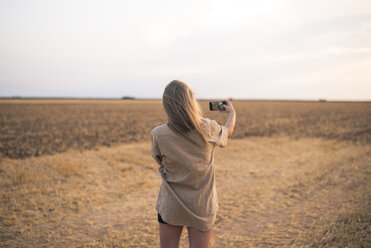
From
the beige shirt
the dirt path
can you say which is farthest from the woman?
the dirt path

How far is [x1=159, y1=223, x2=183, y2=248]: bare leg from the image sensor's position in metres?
1.81

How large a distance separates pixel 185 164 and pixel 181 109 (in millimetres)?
400

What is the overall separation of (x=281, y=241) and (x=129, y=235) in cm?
250

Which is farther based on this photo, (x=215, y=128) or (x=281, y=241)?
(x=281, y=241)

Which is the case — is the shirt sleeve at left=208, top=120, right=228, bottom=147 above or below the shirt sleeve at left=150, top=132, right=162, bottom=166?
above

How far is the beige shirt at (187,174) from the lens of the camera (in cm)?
164

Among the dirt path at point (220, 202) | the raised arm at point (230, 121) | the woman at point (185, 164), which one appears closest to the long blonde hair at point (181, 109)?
the woman at point (185, 164)

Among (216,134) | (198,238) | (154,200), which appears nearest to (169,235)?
(198,238)

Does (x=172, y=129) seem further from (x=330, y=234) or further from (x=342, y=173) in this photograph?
(x=342, y=173)

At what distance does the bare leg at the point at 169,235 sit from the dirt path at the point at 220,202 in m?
2.08

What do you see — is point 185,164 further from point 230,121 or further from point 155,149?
point 230,121

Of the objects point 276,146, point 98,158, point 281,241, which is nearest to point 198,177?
point 281,241

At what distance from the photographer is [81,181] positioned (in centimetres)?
656

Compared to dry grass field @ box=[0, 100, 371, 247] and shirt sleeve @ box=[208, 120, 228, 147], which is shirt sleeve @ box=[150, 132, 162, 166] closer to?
shirt sleeve @ box=[208, 120, 228, 147]
